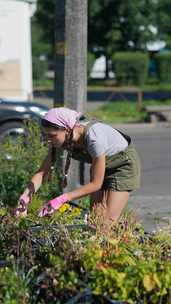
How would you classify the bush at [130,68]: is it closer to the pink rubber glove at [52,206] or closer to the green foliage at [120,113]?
the green foliage at [120,113]

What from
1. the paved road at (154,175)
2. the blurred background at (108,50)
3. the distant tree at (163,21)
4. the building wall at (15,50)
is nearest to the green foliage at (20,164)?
the paved road at (154,175)

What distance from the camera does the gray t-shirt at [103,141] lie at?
4.90 m

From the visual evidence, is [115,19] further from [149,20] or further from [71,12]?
[71,12]

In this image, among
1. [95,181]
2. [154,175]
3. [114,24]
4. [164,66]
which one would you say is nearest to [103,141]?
[95,181]

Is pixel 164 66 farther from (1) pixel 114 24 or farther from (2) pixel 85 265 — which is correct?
(2) pixel 85 265

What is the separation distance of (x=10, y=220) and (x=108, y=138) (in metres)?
1.00

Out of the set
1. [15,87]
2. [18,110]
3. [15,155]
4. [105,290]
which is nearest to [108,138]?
[105,290]

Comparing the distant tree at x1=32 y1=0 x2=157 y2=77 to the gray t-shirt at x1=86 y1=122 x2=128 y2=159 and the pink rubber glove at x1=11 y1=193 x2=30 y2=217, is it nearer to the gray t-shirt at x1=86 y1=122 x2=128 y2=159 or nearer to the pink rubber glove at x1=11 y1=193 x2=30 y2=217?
the gray t-shirt at x1=86 y1=122 x2=128 y2=159

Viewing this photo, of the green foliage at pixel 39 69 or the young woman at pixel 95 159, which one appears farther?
the green foliage at pixel 39 69

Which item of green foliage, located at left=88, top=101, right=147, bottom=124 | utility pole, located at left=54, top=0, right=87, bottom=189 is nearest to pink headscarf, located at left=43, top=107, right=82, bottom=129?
utility pole, located at left=54, top=0, right=87, bottom=189

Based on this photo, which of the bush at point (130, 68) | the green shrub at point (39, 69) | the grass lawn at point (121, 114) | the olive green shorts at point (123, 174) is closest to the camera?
the olive green shorts at point (123, 174)

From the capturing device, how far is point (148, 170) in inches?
504

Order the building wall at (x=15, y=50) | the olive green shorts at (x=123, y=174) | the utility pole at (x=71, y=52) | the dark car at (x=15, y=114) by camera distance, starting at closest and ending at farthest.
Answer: the olive green shorts at (x=123, y=174)
the utility pole at (x=71, y=52)
the dark car at (x=15, y=114)
the building wall at (x=15, y=50)

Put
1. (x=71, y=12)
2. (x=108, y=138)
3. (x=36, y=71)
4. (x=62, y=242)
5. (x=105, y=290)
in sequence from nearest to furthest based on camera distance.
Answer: (x=105, y=290)
(x=62, y=242)
(x=108, y=138)
(x=71, y=12)
(x=36, y=71)
